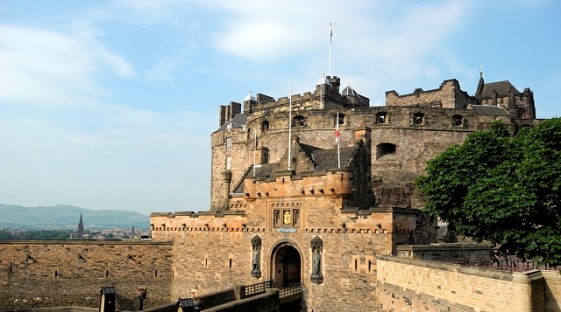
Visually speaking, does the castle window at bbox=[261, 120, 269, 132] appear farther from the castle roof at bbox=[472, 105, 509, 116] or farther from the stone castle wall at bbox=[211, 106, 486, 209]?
the castle roof at bbox=[472, 105, 509, 116]

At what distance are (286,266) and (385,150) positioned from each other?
15981mm

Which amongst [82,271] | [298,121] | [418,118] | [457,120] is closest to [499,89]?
[457,120]

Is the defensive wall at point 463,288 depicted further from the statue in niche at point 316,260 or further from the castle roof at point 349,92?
the castle roof at point 349,92

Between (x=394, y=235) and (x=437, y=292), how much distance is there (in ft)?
17.5

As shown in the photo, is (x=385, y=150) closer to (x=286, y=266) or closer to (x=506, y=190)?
(x=286, y=266)

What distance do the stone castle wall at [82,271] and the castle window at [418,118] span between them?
859 inches

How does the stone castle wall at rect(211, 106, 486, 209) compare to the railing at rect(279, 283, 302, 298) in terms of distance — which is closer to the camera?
the railing at rect(279, 283, 302, 298)

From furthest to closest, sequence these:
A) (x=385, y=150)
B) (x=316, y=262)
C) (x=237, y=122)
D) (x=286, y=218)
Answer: (x=237, y=122), (x=385, y=150), (x=286, y=218), (x=316, y=262)

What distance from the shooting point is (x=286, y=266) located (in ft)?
90.9

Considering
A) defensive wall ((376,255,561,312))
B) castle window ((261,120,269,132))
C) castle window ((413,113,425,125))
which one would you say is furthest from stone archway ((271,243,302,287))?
castle window ((261,120,269,132))

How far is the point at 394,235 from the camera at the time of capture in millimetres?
22188

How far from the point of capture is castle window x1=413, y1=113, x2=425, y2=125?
3875cm

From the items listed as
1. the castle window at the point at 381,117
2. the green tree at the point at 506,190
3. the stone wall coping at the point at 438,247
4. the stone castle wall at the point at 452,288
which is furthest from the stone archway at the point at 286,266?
the castle window at the point at 381,117

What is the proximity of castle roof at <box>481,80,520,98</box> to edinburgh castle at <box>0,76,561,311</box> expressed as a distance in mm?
14059
